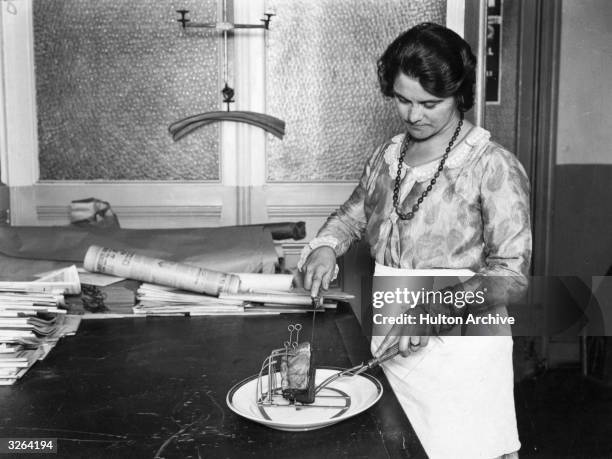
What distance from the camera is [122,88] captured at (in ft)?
11.0

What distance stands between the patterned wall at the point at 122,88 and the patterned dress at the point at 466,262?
173 centimetres

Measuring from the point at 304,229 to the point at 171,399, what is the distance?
5.03 ft

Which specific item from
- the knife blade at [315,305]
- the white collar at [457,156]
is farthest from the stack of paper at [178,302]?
the white collar at [457,156]

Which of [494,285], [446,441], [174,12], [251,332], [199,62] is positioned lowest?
[446,441]

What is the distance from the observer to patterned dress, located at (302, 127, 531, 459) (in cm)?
171

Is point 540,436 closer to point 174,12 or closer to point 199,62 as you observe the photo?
point 199,62

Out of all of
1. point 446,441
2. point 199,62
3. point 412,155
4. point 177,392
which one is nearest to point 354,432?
point 177,392

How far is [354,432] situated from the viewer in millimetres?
1234

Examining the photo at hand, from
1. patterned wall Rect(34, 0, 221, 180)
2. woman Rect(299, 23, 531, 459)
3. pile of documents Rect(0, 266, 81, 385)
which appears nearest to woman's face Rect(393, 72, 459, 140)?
woman Rect(299, 23, 531, 459)

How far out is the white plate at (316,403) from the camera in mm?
1224

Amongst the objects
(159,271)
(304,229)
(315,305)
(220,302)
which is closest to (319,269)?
(315,305)

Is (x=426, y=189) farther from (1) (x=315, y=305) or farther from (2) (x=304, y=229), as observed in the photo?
(2) (x=304, y=229)

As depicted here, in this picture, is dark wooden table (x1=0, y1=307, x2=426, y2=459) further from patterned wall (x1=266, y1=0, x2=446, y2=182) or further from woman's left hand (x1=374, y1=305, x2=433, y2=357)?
patterned wall (x1=266, y1=0, x2=446, y2=182)

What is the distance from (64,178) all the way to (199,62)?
88 cm
